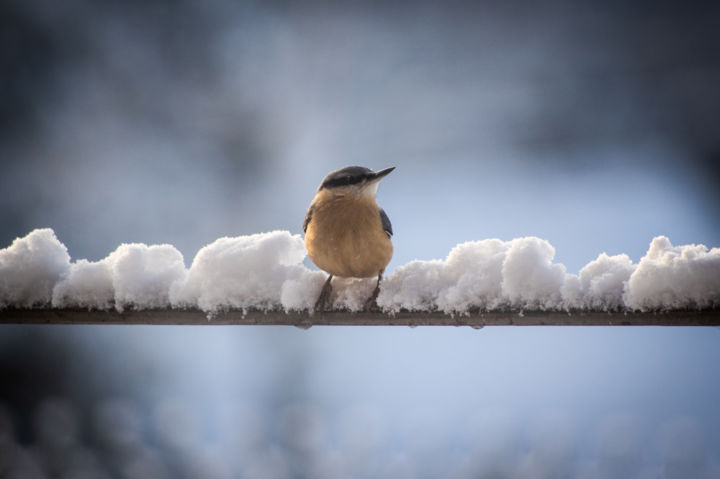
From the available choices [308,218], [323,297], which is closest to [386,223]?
[308,218]

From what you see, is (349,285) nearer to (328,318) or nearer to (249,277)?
(328,318)

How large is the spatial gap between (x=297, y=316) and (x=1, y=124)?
501cm

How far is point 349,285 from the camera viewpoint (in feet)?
4.99

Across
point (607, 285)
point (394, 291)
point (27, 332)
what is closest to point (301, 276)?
point (394, 291)

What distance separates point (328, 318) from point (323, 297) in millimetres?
86

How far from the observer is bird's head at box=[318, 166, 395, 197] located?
1.81 m

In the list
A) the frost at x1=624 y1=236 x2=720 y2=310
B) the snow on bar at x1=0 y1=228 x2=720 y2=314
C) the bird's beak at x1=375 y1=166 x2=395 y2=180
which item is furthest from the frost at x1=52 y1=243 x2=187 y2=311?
the frost at x1=624 y1=236 x2=720 y2=310

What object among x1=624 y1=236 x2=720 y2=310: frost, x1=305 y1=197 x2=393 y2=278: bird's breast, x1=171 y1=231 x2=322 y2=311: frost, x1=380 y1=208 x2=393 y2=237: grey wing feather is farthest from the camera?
x1=380 y1=208 x2=393 y2=237: grey wing feather

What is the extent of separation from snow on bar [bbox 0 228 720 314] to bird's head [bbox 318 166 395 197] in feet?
1.31

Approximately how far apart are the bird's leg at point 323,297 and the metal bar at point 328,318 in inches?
0.8

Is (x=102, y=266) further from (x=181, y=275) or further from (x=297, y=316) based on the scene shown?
(x=297, y=316)

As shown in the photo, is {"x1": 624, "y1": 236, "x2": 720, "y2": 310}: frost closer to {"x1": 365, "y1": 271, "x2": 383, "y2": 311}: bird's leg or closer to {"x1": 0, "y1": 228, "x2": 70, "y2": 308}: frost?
{"x1": 365, "y1": 271, "x2": 383, "y2": 311}: bird's leg

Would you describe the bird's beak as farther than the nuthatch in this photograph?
Yes

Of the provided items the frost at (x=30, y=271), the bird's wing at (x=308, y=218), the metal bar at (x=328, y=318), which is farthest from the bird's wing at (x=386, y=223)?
the frost at (x=30, y=271)
